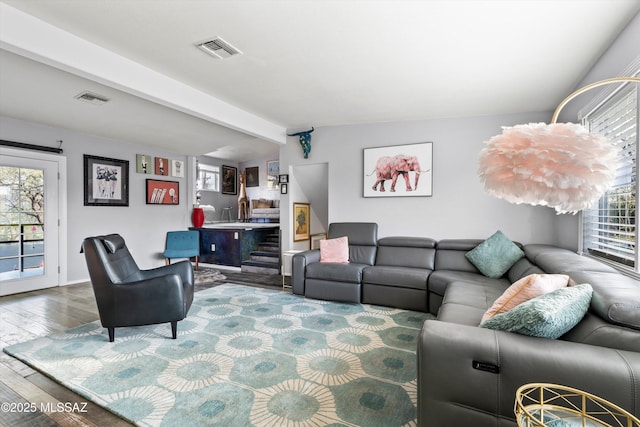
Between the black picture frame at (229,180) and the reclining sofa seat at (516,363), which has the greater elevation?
the black picture frame at (229,180)

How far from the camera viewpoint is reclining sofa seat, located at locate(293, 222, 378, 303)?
375 cm

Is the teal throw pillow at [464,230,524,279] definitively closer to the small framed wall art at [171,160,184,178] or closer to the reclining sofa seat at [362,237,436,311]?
the reclining sofa seat at [362,237,436,311]

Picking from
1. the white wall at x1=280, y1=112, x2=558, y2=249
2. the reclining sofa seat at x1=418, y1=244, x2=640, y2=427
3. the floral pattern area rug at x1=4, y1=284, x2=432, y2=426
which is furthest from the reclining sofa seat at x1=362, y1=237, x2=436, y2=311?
the reclining sofa seat at x1=418, y1=244, x2=640, y2=427

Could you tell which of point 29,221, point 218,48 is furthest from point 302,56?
point 29,221

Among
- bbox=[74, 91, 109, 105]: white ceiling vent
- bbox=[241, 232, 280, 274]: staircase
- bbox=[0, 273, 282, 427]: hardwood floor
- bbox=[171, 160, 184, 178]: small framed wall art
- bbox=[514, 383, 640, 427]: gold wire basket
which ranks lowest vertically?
bbox=[0, 273, 282, 427]: hardwood floor

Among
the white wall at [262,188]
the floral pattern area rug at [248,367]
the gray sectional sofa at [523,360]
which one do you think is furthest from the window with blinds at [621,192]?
the white wall at [262,188]

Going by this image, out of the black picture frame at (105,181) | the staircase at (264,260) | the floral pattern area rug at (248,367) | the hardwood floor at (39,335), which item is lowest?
the hardwood floor at (39,335)

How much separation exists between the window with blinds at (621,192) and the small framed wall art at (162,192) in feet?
21.0

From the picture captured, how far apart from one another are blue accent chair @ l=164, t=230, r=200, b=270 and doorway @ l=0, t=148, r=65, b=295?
1656mm

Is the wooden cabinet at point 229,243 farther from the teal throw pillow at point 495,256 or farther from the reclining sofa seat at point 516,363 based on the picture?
the reclining sofa seat at point 516,363

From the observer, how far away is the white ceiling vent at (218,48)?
2.38 metres

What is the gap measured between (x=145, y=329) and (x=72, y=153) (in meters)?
3.47

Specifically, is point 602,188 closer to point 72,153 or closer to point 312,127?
point 312,127

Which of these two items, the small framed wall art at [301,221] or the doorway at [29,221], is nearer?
the doorway at [29,221]
